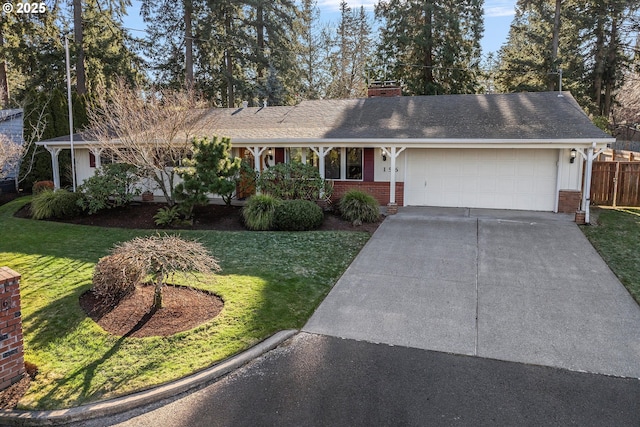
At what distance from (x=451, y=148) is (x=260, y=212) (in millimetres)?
6299

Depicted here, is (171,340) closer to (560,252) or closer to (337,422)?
(337,422)

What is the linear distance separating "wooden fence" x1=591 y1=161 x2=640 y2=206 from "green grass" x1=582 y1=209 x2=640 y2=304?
629 millimetres

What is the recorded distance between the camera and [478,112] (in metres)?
14.6

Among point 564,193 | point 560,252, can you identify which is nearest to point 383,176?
point 564,193

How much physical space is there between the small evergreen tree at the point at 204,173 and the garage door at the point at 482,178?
5799 mm

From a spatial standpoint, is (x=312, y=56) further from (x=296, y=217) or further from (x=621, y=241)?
(x=621, y=241)

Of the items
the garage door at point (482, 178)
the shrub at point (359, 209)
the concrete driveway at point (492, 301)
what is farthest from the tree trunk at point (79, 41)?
the concrete driveway at point (492, 301)

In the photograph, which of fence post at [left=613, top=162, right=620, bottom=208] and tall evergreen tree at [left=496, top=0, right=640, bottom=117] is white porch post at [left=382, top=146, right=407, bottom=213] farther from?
tall evergreen tree at [left=496, top=0, right=640, bottom=117]

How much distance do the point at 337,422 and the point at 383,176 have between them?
10.8 m

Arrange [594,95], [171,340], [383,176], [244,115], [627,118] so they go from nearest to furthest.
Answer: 1. [171,340]
2. [383,176]
3. [244,115]
4. [594,95]
5. [627,118]

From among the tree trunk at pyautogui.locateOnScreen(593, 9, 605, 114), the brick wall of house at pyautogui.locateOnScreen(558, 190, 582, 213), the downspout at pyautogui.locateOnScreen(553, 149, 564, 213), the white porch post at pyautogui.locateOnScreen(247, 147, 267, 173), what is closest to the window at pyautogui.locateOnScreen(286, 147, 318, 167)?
the white porch post at pyautogui.locateOnScreen(247, 147, 267, 173)

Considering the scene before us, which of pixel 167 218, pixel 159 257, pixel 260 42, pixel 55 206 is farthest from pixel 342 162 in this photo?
pixel 260 42

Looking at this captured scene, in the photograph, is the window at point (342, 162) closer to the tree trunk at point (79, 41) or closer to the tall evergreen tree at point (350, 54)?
the tree trunk at point (79, 41)

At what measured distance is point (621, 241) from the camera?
9633mm
